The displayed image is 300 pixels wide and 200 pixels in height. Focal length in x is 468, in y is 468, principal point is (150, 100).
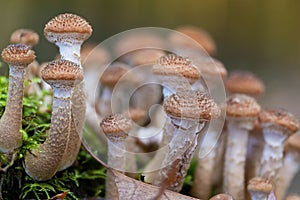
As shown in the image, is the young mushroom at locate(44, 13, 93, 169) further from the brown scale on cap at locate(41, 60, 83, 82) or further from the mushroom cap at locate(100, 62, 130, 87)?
the mushroom cap at locate(100, 62, 130, 87)

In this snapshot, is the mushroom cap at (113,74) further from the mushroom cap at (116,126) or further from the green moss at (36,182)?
the mushroom cap at (116,126)

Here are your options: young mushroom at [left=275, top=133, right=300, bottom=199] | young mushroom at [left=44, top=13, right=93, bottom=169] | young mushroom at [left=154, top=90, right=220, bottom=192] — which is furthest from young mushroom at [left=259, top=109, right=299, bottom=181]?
young mushroom at [left=44, top=13, right=93, bottom=169]

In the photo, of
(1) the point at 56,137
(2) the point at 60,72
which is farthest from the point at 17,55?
(1) the point at 56,137

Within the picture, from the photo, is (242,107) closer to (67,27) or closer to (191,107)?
(191,107)

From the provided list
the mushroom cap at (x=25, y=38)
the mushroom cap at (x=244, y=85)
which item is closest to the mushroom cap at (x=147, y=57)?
the mushroom cap at (x=244, y=85)

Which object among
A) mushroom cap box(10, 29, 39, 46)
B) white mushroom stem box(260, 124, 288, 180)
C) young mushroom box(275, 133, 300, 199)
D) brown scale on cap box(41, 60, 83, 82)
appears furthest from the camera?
young mushroom box(275, 133, 300, 199)
